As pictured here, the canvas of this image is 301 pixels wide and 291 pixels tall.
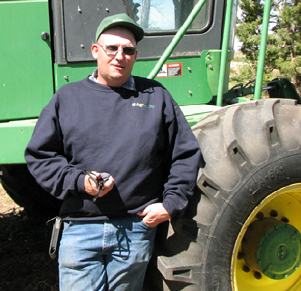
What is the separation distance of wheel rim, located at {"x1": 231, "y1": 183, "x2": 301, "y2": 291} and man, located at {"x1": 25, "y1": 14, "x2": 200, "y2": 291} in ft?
2.03

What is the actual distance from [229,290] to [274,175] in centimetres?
65

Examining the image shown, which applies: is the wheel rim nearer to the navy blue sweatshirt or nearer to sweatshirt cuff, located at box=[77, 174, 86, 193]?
the navy blue sweatshirt

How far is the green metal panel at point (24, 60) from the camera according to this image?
2.07 meters

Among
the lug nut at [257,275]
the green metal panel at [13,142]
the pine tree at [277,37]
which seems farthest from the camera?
the pine tree at [277,37]

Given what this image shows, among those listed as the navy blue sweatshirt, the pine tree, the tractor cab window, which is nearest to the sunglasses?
the navy blue sweatshirt

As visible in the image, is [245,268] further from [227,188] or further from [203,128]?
[203,128]

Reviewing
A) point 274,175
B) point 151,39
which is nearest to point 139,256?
point 274,175

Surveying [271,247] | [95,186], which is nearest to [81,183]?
[95,186]

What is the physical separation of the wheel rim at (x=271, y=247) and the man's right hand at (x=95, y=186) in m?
0.87

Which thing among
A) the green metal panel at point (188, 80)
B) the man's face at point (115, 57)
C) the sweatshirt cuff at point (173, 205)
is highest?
the man's face at point (115, 57)

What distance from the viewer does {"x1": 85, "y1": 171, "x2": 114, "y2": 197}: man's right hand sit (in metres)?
1.51

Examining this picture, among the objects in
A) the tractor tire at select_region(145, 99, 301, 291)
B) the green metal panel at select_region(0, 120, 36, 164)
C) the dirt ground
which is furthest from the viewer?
the dirt ground

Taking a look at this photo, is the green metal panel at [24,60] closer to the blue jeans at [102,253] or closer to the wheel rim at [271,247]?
the blue jeans at [102,253]

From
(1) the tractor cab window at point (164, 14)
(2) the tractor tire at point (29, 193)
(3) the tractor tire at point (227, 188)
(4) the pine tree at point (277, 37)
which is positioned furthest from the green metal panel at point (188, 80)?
(4) the pine tree at point (277, 37)
